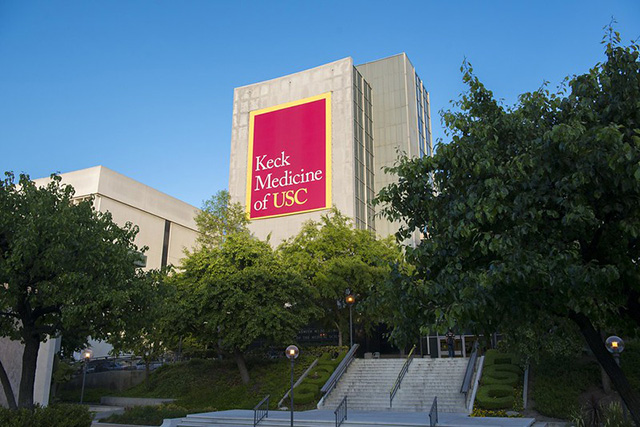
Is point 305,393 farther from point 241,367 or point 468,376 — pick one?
point 468,376

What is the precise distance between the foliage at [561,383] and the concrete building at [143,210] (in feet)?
119

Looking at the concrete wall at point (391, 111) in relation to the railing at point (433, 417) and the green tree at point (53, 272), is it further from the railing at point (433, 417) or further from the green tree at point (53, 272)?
the green tree at point (53, 272)

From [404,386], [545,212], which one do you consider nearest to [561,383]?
[404,386]

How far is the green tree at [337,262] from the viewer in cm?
3488

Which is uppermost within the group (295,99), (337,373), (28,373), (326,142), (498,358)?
(295,99)

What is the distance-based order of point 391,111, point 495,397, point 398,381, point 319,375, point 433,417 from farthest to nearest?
point 391,111 < point 319,375 < point 398,381 < point 495,397 < point 433,417

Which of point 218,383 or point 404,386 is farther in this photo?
point 218,383

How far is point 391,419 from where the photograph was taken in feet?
67.6

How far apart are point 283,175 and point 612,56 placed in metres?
51.0

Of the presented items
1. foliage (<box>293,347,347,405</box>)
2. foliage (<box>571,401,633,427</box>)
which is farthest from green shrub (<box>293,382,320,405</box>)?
foliage (<box>571,401,633,427</box>)

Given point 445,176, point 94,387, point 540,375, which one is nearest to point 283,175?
point 94,387

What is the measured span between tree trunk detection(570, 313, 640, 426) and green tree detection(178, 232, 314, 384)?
21.0 metres

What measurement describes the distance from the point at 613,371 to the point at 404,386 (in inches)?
750

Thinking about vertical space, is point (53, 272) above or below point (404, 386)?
above
